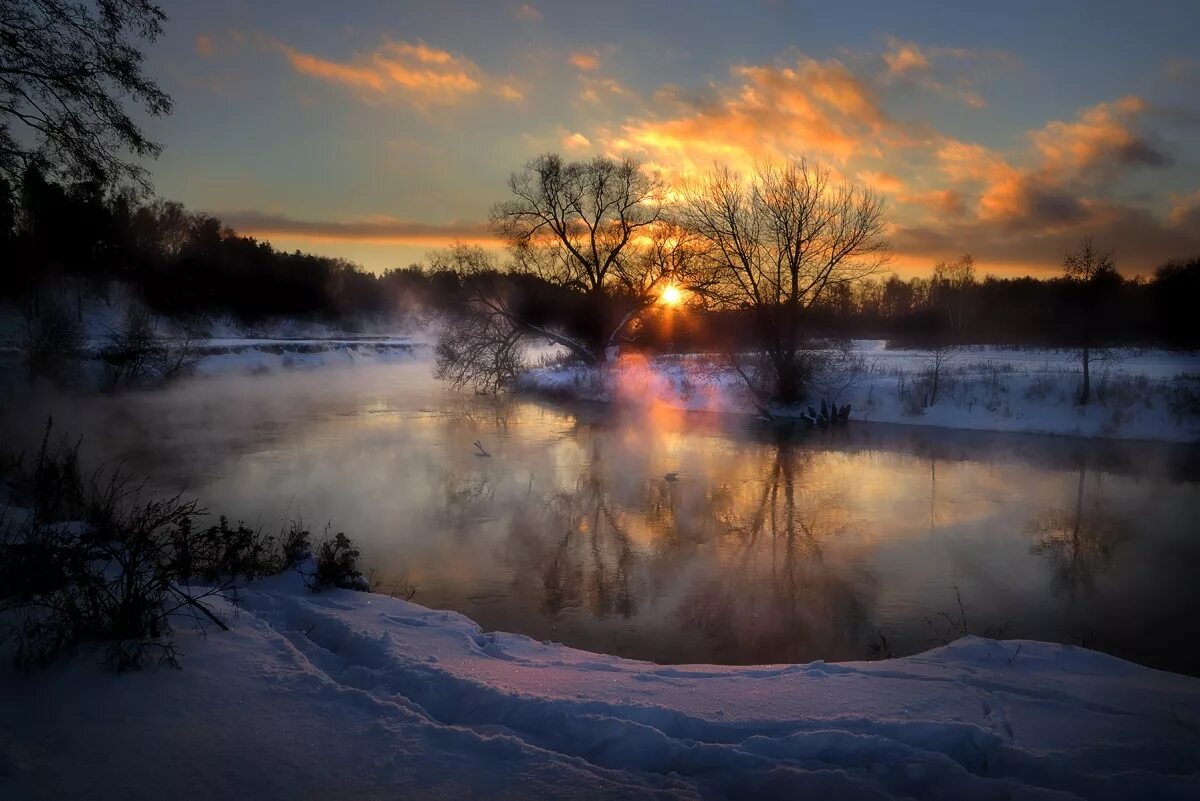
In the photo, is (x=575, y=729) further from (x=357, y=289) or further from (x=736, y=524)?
(x=357, y=289)

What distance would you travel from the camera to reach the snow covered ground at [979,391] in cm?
1956

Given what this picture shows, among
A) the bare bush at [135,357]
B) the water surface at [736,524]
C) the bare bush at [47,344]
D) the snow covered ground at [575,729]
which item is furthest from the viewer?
the bare bush at [135,357]

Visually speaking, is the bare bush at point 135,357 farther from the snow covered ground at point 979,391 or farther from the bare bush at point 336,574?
the bare bush at point 336,574

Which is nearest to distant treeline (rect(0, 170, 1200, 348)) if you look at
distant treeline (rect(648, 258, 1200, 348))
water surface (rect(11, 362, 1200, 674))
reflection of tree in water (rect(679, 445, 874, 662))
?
distant treeline (rect(648, 258, 1200, 348))

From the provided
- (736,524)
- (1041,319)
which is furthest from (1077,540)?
(1041,319)

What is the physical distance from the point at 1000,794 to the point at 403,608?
4.81m

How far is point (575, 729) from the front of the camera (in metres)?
3.81

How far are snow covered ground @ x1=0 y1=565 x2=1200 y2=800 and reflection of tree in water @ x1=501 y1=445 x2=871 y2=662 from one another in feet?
5.37

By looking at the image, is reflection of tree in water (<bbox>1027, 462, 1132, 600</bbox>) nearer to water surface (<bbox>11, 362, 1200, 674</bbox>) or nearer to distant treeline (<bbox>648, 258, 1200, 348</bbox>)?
water surface (<bbox>11, 362, 1200, 674</bbox>)

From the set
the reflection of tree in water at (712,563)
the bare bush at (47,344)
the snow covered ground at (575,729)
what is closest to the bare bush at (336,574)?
the snow covered ground at (575,729)

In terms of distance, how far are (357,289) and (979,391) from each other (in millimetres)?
72587

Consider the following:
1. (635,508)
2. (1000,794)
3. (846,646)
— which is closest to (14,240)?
(635,508)

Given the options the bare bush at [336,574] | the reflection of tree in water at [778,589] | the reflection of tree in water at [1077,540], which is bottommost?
the reflection of tree in water at [778,589]

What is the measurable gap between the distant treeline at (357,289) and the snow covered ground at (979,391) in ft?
4.57
